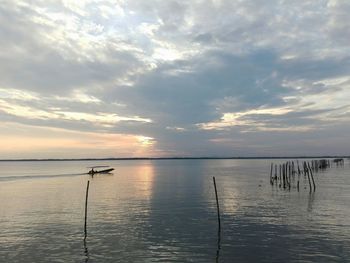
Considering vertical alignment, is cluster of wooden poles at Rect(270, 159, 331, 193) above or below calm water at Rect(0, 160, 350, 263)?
above

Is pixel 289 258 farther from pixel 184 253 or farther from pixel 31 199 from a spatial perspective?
pixel 31 199

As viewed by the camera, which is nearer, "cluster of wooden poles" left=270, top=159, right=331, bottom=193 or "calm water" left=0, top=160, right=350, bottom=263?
"calm water" left=0, top=160, right=350, bottom=263

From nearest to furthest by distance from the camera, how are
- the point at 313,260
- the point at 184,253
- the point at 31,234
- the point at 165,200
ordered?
the point at 313,260
the point at 184,253
the point at 31,234
the point at 165,200

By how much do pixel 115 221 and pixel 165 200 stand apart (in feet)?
51.8

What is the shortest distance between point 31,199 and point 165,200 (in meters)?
19.0

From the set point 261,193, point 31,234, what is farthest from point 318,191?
point 31,234

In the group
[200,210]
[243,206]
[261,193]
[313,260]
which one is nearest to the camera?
[313,260]

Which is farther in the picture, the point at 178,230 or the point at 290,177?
the point at 290,177

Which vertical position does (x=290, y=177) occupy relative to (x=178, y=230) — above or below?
above

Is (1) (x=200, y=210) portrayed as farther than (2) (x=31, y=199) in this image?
No

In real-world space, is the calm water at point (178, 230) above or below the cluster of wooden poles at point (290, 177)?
below

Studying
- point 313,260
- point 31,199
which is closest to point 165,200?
point 31,199

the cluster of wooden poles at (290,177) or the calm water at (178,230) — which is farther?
the cluster of wooden poles at (290,177)

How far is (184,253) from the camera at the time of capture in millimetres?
A: 23281
